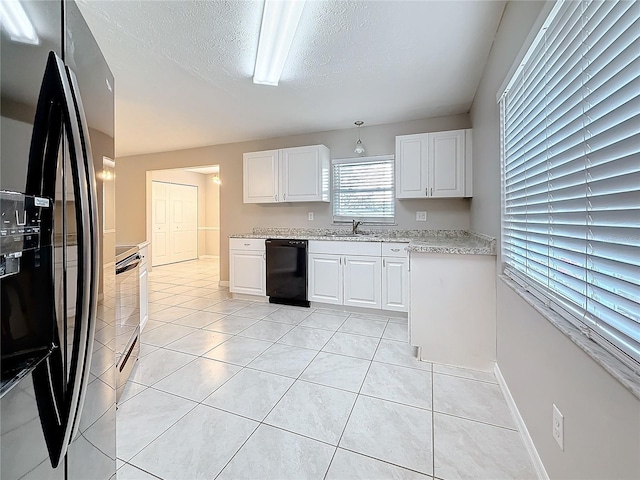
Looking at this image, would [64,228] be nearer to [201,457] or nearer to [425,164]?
[201,457]

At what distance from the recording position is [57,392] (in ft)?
2.02

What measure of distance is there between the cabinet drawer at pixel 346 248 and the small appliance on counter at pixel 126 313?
77.2 inches

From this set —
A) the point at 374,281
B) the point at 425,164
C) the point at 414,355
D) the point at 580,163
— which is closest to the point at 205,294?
the point at 374,281

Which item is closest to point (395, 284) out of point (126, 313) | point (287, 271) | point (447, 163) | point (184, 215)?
point (287, 271)

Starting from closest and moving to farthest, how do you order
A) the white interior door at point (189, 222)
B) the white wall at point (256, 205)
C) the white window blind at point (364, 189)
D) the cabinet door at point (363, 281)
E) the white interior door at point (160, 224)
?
the cabinet door at point (363, 281) → the white wall at point (256, 205) → the white window blind at point (364, 189) → the white interior door at point (160, 224) → the white interior door at point (189, 222)

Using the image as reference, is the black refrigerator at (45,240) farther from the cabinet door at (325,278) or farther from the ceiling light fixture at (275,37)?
the cabinet door at (325,278)

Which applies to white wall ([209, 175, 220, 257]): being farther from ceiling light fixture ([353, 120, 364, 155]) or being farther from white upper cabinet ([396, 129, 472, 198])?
white upper cabinet ([396, 129, 472, 198])

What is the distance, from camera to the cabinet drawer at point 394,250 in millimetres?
3217

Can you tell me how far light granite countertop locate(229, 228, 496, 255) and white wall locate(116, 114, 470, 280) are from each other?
3.7 inches

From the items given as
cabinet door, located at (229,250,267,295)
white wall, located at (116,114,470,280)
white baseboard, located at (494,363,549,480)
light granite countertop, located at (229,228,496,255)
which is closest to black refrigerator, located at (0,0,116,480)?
white baseboard, located at (494,363,549,480)

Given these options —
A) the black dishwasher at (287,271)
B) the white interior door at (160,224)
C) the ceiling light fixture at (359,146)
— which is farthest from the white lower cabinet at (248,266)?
the white interior door at (160,224)

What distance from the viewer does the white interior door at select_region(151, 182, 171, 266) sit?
684 cm

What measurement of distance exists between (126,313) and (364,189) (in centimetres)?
308

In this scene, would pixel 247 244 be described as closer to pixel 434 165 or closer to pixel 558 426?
pixel 434 165
